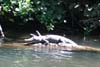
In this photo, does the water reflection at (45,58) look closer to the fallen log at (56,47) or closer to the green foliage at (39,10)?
the fallen log at (56,47)

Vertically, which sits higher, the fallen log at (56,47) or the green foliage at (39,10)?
the green foliage at (39,10)

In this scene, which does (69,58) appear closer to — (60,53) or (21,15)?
(60,53)

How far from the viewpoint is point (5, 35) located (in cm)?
1304

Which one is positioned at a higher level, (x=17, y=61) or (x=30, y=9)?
(x=30, y=9)

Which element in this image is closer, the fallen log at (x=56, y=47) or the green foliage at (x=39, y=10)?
the fallen log at (x=56, y=47)

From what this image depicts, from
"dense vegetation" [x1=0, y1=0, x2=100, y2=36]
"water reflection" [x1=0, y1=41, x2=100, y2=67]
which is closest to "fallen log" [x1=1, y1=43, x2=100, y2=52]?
"water reflection" [x1=0, y1=41, x2=100, y2=67]

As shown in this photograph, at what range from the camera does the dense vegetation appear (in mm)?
13297

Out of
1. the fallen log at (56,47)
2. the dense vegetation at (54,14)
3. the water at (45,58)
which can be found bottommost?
the water at (45,58)

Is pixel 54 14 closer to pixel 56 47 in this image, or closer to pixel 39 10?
pixel 39 10

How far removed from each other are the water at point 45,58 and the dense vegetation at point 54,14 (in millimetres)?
3005

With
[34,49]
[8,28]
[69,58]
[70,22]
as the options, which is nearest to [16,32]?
[8,28]

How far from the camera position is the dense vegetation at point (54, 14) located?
13.3 meters

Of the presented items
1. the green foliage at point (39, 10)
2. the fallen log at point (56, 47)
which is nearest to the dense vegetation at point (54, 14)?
the green foliage at point (39, 10)

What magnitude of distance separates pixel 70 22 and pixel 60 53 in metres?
4.38
